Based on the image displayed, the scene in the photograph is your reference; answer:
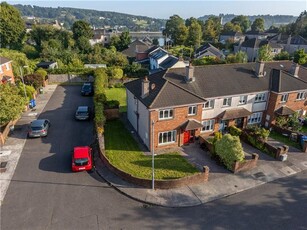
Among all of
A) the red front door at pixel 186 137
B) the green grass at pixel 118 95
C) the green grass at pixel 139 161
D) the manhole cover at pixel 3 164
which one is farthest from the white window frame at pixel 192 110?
the manhole cover at pixel 3 164

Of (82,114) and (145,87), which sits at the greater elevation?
(145,87)

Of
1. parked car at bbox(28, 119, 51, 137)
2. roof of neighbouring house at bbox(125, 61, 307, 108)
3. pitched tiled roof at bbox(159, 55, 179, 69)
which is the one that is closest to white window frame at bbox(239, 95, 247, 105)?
roof of neighbouring house at bbox(125, 61, 307, 108)

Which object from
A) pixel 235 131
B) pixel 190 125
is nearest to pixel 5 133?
pixel 190 125

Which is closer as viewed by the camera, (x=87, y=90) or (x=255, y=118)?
(x=255, y=118)

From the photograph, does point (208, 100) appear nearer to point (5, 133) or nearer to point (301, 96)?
point (301, 96)

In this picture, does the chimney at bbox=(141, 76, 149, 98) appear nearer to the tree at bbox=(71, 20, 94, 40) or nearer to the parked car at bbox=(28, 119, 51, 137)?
the parked car at bbox=(28, 119, 51, 137)

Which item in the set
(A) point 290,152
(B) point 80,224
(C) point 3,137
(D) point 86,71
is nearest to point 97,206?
(B) point 80,224
